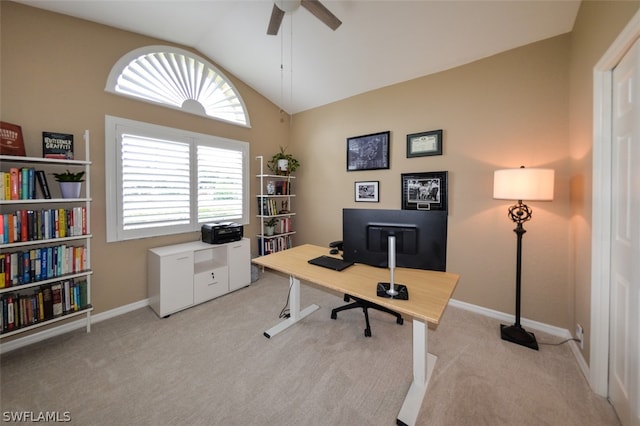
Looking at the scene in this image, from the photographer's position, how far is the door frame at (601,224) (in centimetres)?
146

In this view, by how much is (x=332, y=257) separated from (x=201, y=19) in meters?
2.92

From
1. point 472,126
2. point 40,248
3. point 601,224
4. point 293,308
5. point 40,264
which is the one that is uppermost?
point 472,126

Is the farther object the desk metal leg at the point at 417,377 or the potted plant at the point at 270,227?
the potted plant at the point at 270,227

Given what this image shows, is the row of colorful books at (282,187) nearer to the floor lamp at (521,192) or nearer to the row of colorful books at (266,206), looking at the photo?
the row of colorful books at (266,206)

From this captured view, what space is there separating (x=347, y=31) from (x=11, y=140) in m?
3.09

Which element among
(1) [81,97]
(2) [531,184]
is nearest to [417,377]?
(2) [531,184]

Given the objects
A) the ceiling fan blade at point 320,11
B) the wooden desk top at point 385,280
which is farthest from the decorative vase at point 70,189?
Answer: the ceiling fan blade at point 320,11

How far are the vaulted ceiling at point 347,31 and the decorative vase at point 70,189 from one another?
1550mm

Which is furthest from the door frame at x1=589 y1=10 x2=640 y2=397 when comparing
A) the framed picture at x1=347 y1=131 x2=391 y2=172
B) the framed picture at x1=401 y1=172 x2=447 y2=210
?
the framed picture at x1=347 y1=131 x2=391 y2=172

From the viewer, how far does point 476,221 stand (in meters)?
2.52

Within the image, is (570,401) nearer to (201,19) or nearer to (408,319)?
(408,319)

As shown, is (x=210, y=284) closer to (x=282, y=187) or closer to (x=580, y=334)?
(x=282, y=187)

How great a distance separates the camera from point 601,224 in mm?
1489

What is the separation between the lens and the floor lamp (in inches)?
71.6
